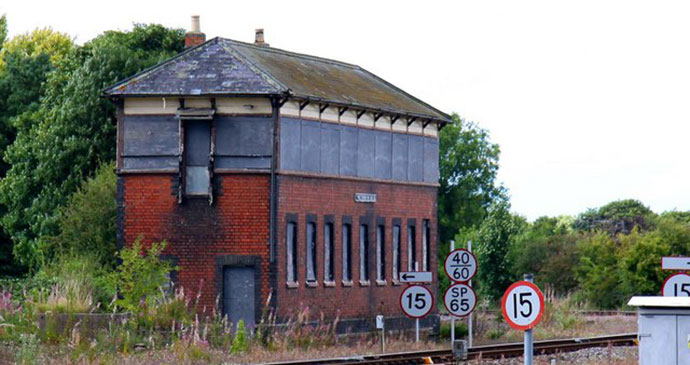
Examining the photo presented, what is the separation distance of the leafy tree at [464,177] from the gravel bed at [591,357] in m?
54.8

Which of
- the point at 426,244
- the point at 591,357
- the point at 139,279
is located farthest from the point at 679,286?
the point at 426,244

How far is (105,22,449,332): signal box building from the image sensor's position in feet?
135

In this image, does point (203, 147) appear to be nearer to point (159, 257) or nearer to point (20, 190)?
point (159, 257)

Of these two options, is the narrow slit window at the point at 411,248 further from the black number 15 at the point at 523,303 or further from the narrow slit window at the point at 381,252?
the black number 15 at the point at 523,303

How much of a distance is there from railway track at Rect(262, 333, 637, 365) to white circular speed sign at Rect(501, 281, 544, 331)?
34.1 feet

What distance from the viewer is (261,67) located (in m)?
42.2

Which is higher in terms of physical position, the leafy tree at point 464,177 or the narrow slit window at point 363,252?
the leafy tree at point 464,177

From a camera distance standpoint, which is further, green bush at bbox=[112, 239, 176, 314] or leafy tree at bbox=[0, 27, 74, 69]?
leafy tree at bbox=[0, 27, 74, 69]

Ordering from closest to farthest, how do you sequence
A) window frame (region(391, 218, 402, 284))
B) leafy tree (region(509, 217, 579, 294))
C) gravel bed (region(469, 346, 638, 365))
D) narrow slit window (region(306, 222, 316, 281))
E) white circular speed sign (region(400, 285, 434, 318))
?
gravel bed (region(469, 346, 638, 365)), white circular speed sign (region(400, 285, 434, 318)), narrow slit window (region(306, 222, 316, 281)), window frame (region(391, 218, 402, 284)), leafy tree (region(509, 217, 579, 294))

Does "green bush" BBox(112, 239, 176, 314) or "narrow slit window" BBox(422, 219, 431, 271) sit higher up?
"narrow slit window" BBox(422, 219, 431, 271)

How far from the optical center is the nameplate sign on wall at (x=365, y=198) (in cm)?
4528

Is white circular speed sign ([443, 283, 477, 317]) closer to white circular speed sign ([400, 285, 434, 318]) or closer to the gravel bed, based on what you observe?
white circular speed sign ([400, 285, 434, 318])

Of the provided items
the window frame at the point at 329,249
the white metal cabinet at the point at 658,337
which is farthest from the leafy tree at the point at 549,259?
the white metal cabinet at the point at 658,337

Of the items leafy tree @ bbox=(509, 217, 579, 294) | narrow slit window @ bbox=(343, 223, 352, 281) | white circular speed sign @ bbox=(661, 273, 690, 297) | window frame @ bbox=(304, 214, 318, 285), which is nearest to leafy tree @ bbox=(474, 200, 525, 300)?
leafy tree @ bbox=(509, 217, 579, 294)
